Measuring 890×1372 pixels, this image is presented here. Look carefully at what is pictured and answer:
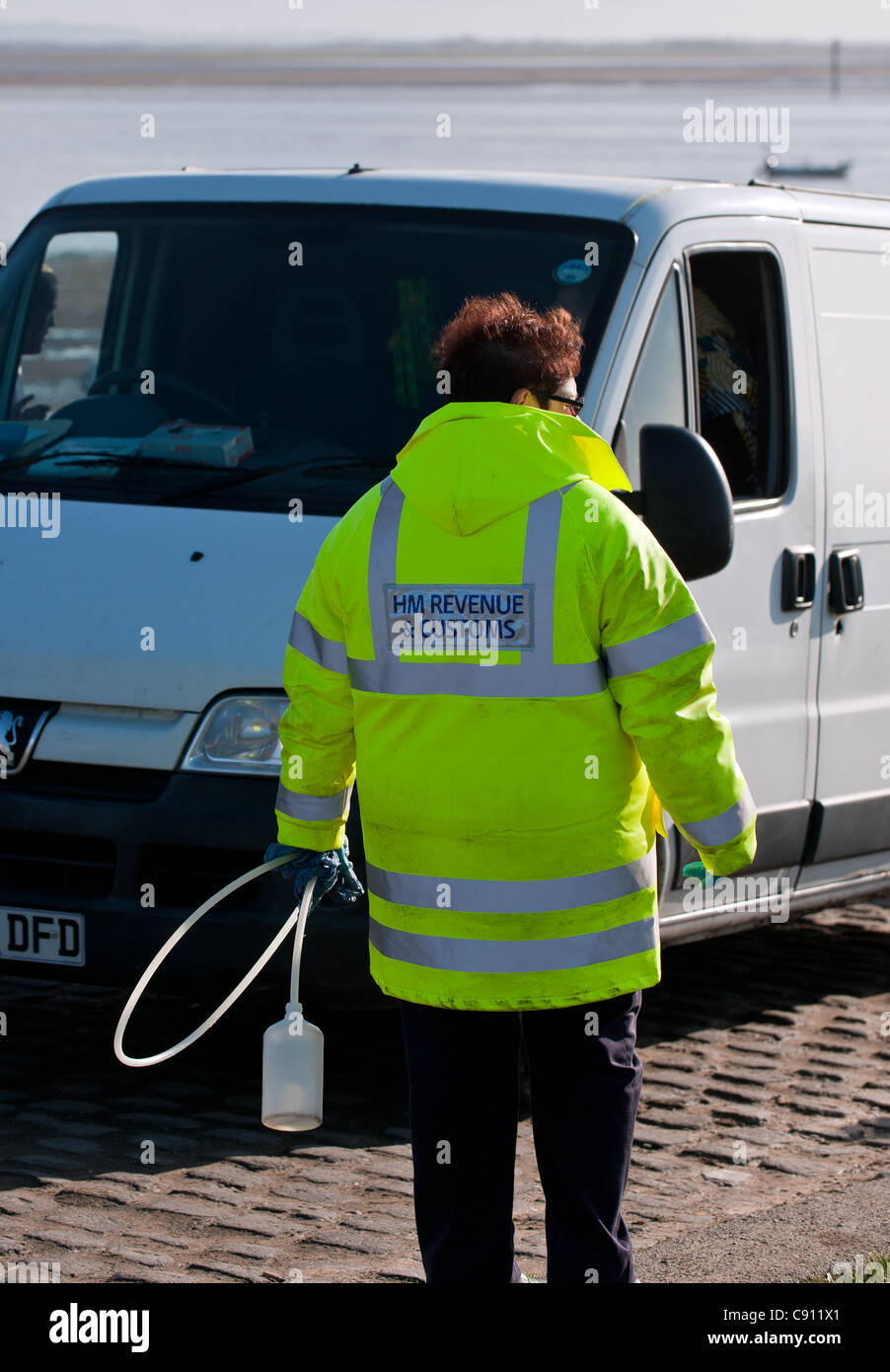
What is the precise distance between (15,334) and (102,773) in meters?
1.93

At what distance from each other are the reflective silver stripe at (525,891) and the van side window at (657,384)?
2.24 m

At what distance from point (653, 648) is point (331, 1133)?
102 inches

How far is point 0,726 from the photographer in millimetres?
5094

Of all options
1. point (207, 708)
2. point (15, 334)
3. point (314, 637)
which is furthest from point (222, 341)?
point (314, 637)

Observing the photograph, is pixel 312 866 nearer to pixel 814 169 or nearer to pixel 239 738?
pixel 239 738

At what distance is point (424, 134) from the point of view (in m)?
8.32

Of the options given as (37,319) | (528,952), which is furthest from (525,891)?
(37,319)

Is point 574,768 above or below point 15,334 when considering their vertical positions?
below

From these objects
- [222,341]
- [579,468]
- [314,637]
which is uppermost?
[222,341]

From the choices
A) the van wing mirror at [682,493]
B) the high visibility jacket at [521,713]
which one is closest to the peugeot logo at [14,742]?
the van wing mirror at [682,493]

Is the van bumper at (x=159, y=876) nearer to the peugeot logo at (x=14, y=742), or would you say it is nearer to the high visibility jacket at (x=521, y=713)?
the peugeot logo at (x=14, y=742)

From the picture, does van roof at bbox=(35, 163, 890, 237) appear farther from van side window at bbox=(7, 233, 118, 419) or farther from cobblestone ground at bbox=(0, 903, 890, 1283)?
cobblestone ground at bbox=(0, 903, 890, 1283)

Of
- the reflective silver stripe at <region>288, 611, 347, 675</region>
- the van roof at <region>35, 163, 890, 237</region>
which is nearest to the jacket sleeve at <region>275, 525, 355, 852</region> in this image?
the reflective silver stripe at <region>288, 611, 347, 675</region>
